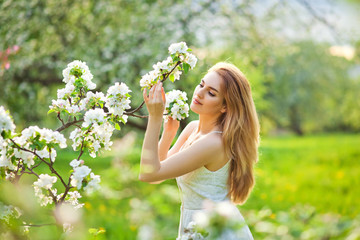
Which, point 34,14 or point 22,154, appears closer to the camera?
point 22,154

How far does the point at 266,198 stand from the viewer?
659 cm

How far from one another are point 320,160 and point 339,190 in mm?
3936

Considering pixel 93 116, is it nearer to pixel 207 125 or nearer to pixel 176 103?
pixel 176 103

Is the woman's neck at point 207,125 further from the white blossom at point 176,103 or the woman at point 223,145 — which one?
the white blossom at point 176,103

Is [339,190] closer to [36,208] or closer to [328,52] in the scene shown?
[36,208]

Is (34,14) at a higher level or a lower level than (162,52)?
higher

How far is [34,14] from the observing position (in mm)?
6508

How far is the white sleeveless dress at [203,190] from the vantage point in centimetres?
228

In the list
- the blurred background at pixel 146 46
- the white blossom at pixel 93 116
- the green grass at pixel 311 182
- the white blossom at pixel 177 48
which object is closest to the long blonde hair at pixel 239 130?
the white blossom at pixel 177 48

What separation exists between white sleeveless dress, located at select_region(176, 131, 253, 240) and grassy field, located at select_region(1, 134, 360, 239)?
0.11 m

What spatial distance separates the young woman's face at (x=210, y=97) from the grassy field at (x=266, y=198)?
425mm

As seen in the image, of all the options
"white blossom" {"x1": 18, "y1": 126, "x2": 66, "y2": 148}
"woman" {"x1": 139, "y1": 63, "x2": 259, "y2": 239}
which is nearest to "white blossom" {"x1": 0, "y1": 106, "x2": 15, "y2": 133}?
"white blossom" {"x1": 18, "y1": 126, "x2": 66, "y2": 148}

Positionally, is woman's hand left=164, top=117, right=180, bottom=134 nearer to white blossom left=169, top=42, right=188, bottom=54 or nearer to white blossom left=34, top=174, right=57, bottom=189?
white blossom left=169, top=42, right=188, bottom=54

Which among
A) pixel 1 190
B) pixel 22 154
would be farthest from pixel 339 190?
pixel 1 190
